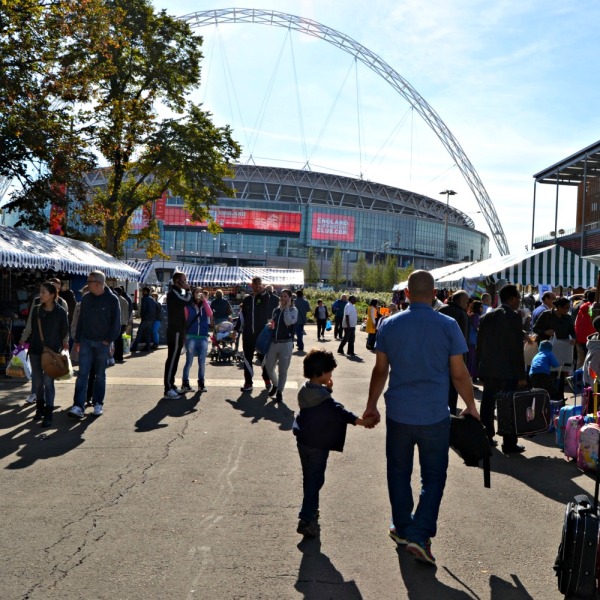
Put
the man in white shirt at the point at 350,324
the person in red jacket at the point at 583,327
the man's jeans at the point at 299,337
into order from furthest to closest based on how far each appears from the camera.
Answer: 1. the man's jeans at the point at 299,337
2. the man in white shirt at the point at 350,324
3. the person in red jacket at the point at 583,327

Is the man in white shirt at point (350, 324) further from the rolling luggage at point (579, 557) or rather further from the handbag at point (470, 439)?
the rolling luggage at point (579, 557)

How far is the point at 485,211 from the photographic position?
114 meters

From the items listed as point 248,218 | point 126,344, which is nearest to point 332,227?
point 248,218

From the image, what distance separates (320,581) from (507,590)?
1028 millimetres

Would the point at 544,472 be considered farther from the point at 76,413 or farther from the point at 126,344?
the point at 126,344

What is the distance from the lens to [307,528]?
4.31m

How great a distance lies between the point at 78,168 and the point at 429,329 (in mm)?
16321

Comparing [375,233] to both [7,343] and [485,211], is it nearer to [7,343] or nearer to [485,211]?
[485,211]

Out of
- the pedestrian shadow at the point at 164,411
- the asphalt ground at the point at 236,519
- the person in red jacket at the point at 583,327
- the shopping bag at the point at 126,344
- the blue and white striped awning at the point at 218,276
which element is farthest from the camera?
the blue and white striped awning at the point at 218,276

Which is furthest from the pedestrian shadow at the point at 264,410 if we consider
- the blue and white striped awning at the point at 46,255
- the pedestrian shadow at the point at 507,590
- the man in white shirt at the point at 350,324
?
the man in white shirt at the point at 350,324

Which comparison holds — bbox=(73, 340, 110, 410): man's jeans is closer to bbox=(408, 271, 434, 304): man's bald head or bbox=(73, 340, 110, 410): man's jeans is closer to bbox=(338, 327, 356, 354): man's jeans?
bbox=(408, 271, 434, 304): man's bald head

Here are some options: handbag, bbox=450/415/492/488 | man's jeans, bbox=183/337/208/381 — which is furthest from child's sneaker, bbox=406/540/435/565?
man's jeans, bbox=183/337/208/381

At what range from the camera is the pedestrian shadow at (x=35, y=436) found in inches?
252

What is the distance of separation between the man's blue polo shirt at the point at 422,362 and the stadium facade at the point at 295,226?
129 m
